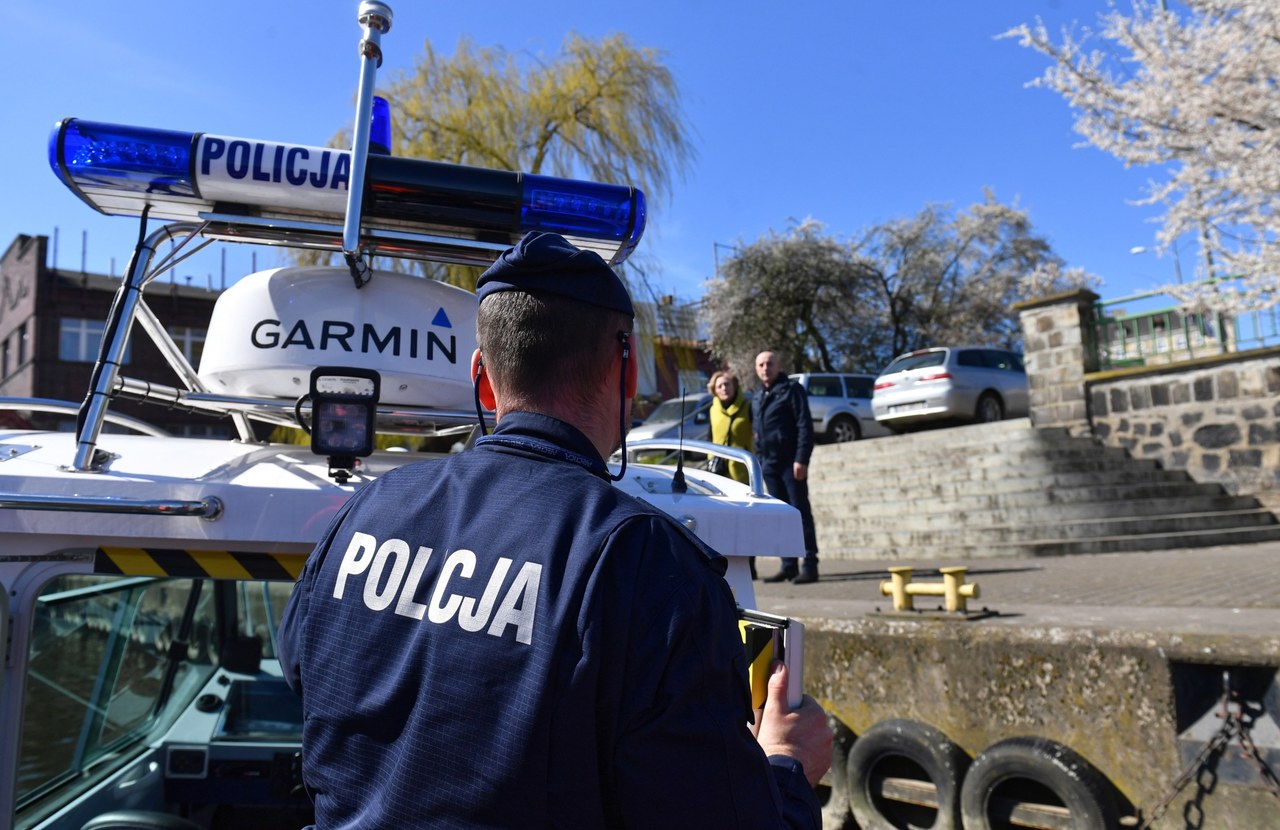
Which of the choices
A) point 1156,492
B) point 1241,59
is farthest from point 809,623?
point 1241,59

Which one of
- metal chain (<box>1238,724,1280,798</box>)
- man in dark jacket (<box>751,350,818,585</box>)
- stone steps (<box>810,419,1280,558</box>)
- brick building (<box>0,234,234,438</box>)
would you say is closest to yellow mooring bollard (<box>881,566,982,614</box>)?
metal chain (<box>1238,724,1280,798</box>)

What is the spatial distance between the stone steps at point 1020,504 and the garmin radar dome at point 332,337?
31.1 feet

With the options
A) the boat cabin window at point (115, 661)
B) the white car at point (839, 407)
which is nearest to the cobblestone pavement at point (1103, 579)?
the boat cabin window at point (115, 661)

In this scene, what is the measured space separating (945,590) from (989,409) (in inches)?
517

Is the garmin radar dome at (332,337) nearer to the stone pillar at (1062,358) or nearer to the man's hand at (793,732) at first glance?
the man's hand at (793,732)

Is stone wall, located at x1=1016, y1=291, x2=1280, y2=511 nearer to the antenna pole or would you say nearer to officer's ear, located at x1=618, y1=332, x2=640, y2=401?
the antenna pole

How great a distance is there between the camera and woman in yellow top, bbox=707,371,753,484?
7969 mm

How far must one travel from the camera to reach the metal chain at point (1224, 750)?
12.2 ft

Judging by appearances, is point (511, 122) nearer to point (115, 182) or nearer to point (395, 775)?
point (115, 182)

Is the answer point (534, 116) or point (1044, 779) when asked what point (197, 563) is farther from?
point (534, 116)

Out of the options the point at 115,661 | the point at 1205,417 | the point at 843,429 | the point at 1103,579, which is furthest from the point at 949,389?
the point at 115,661

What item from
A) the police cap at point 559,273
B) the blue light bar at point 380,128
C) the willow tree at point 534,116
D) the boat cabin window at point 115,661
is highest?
the willow tree at point 534,116

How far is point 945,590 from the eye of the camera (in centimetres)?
512

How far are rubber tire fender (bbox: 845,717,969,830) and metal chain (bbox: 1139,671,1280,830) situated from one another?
0.79m
